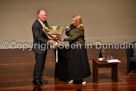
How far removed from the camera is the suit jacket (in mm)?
5822

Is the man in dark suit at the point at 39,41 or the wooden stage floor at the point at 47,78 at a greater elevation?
the man in dark suit at the point at 39,41

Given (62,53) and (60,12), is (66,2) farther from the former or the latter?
(62,53)

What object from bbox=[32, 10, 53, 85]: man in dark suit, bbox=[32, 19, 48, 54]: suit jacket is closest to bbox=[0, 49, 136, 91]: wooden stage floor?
bbox=[32, 10, 53, 85]: man in dark suit

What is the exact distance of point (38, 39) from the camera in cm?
580

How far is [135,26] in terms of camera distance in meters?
12.1

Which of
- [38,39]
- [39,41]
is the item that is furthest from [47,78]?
[38,39]

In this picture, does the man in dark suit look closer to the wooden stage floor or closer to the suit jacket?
the suit jacket

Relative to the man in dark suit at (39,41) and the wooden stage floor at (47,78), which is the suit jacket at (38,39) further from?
the wooden stage floor at (47,78)

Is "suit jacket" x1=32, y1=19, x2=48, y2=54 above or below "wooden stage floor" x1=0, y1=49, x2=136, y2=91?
above

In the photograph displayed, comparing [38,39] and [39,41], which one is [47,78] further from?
[38,39]

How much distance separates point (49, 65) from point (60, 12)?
161 inches

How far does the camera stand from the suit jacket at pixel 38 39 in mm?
5822

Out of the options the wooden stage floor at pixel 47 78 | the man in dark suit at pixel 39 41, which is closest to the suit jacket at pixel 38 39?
the man in dark suit at pixel 39 41

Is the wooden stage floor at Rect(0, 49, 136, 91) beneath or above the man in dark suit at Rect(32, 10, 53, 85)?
beneath
